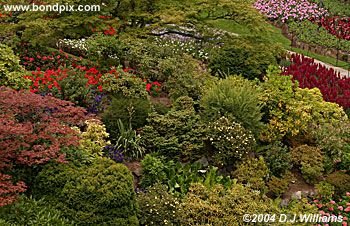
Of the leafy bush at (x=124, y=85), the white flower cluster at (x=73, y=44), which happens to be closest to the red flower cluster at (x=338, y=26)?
the white flower cluster at (x=73, y=44)

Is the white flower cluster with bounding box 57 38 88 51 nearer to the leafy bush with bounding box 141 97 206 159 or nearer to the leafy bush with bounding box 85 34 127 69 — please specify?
the leafy bush with bounding box 85 34 127 69

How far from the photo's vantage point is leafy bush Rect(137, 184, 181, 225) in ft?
25.0

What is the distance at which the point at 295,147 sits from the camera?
33.8 ft

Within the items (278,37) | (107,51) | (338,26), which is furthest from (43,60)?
(338,26)

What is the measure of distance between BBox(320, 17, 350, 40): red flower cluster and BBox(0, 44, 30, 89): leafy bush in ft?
38.1

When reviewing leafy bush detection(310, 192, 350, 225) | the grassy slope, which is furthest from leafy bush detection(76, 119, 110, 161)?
the grassy slope

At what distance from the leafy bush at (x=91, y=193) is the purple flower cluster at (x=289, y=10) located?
1421 cm

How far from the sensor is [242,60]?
12.9m

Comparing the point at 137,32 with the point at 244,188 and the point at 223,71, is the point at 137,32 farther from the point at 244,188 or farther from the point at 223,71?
the point at 244,188

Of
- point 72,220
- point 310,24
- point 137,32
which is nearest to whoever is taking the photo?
point 72,220

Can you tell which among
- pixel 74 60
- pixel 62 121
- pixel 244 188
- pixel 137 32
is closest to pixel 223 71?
pixel 137 32

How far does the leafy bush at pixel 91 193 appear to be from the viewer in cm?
705

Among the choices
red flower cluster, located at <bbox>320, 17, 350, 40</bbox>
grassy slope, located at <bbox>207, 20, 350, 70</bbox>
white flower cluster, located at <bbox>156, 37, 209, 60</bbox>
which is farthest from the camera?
red flower cluster, located at <bbox>320, 17, 350, 40</bbox>

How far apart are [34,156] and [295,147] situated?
17.5 ft
